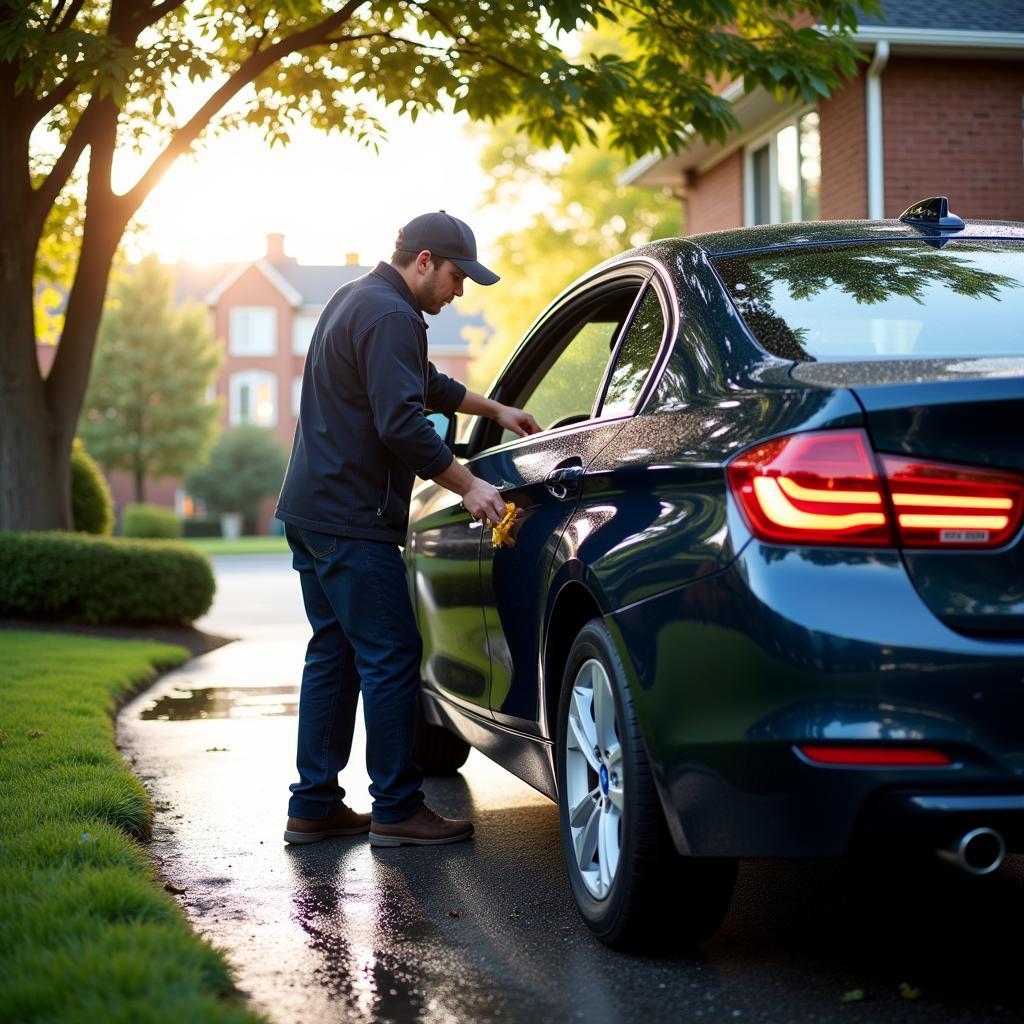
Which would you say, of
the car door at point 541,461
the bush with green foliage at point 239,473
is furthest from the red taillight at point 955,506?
the bush with green foliage at point 239,473

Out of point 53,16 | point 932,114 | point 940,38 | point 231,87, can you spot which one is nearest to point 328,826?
point 53,16

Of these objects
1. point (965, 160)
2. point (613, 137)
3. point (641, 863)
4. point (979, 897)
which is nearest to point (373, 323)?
point (641, 863)

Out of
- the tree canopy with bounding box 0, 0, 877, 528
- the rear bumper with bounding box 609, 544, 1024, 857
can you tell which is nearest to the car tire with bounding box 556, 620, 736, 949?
the rear bumper with bounding box 609, 544, 1024, 857

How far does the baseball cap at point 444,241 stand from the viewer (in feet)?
16.6

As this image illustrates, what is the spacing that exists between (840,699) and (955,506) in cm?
42

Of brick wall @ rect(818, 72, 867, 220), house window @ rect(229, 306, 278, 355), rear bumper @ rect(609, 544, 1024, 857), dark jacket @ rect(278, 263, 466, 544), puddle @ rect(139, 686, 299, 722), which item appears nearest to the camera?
rear bumper @ rect(609, 544, 1024, 857)

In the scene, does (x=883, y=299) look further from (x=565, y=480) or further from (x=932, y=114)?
(x=932, y=114)

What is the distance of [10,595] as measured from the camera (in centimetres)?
1357

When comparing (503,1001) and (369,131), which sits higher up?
(369,131)

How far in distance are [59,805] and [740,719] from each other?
2.69 metres

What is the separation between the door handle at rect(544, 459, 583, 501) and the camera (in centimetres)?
394

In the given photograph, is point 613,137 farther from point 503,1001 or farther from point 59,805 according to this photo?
point 503,1001

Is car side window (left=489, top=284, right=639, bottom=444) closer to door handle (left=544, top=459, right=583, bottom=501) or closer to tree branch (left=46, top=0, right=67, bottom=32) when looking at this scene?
door handle (left=544, top=459, right=583, bottom=501)

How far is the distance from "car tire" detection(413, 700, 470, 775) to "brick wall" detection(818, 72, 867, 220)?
9523mm
